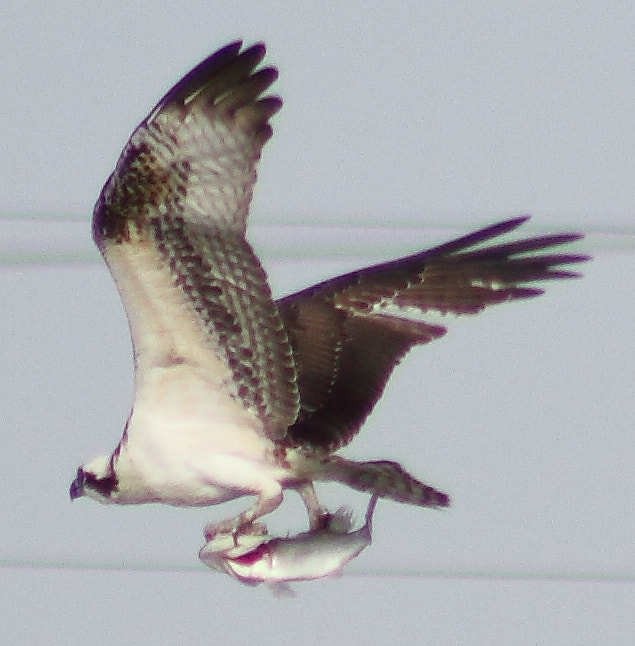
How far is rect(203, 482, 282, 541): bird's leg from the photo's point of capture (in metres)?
8.02

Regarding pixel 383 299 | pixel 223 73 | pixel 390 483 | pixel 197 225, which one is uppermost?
pixel 223 73

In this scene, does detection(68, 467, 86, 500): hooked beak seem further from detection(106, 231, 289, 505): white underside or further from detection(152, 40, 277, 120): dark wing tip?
detection(152, 40, 277, 120): dark wing tip

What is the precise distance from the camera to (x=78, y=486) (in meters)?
8.41

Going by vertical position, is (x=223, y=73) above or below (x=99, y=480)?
above

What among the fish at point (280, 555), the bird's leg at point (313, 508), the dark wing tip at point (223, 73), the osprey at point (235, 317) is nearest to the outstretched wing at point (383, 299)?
the osprey at point (235, 317)

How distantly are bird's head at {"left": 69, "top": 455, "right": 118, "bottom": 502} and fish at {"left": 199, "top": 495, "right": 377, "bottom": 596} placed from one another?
0.39 metres

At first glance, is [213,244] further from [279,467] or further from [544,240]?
[544,240]

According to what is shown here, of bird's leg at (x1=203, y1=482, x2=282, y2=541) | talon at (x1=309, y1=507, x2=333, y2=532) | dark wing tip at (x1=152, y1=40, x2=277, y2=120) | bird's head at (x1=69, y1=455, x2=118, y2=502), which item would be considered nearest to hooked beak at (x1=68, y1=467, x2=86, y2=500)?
bird's head at (x1=69, y1=455, x2=118, y2=502)

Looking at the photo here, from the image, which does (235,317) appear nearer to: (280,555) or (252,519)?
(252,519)

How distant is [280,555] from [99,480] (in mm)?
673

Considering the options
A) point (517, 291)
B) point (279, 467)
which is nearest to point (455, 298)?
point (517, 291)

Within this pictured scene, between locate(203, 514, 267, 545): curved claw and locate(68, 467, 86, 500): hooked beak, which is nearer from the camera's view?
locate(203, 514, 267, 545): curved claw

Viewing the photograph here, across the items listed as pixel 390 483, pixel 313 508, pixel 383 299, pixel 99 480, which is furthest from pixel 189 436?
pixel 383 299

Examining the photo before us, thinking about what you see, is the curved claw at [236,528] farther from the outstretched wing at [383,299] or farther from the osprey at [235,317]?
the outstretched wing at [383,299]
